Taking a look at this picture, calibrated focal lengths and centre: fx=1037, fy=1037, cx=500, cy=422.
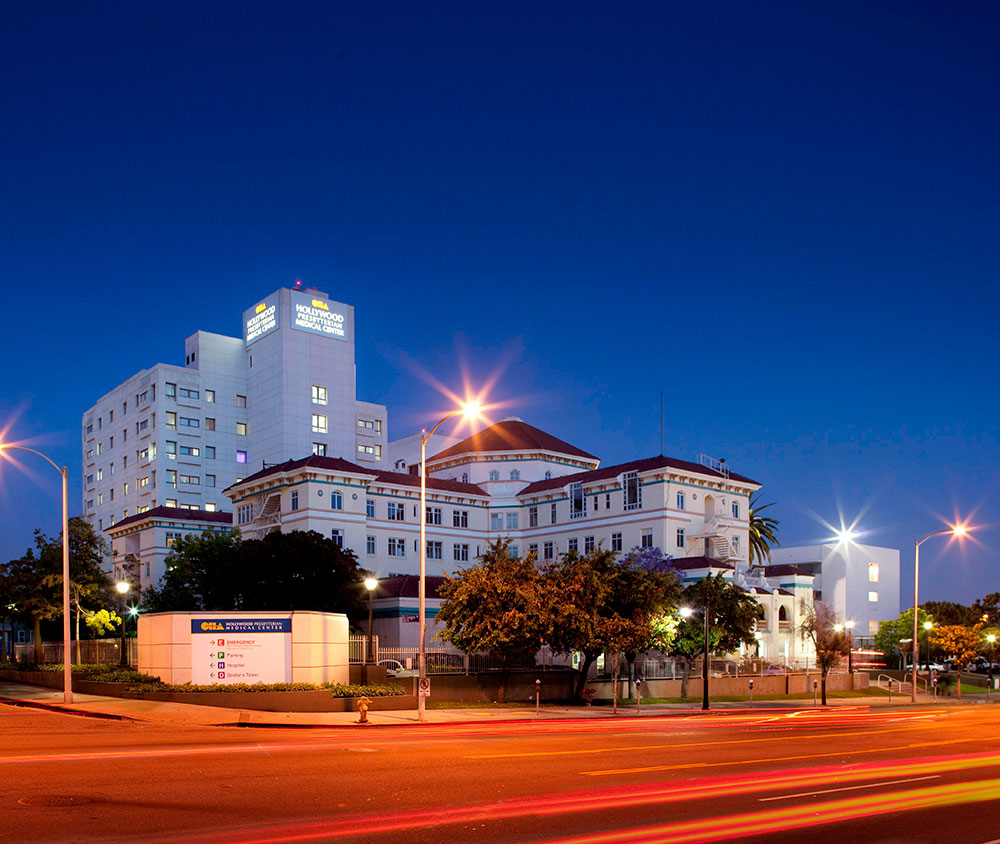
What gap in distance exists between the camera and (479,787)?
52.2ft

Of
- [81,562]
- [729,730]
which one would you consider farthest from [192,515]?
[729,730]

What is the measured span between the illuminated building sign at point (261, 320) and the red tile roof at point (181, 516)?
24.9m

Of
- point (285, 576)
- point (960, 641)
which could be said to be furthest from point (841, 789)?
point (960, 641)

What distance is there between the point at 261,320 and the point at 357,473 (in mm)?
45761

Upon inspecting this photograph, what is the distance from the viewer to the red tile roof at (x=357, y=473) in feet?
261

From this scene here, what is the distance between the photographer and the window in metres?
82.1

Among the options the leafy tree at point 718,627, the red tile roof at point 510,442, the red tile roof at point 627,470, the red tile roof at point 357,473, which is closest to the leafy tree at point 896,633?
the red tile roof at point 627,470

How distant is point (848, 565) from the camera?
108 metres

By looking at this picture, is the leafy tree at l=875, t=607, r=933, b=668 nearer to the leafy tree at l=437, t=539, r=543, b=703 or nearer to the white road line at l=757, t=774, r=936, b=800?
the leafy tree at l=437, t=539, r=543, b=703

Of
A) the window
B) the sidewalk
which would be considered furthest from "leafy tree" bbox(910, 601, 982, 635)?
the sidewalk

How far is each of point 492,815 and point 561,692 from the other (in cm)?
3180

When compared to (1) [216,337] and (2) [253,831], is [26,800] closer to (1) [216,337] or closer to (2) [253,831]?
(2) [253,831]

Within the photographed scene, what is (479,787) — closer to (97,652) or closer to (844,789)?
(844,789)

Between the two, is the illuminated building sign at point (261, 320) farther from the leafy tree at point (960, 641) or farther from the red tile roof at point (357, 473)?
the leafy tree at point (960, 641)
